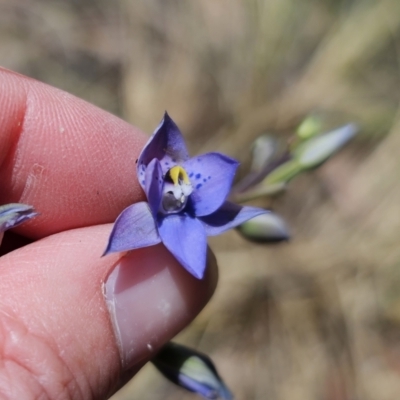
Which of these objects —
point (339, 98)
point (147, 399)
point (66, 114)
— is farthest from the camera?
point (339, 98)

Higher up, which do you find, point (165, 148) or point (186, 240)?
point (165, 148)

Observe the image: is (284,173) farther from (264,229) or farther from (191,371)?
(191,371)

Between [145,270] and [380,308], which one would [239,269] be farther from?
[145,270]

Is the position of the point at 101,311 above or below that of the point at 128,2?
below

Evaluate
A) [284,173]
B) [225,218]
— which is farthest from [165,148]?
[284,173]

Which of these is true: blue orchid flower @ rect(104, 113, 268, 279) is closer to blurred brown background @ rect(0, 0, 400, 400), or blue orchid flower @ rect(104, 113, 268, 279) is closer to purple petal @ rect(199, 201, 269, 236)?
purple petal @ rect(199, 201, 269, 236)

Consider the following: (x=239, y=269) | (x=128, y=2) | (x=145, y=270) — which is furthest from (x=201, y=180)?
(x=128, y=2)
